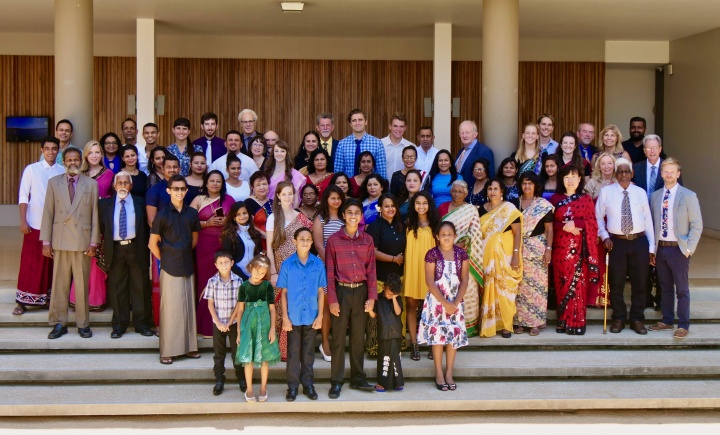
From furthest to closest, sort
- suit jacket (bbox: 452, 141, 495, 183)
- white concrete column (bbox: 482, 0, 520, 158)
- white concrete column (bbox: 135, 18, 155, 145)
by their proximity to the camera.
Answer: white concrete column (bbox: 135, 18, 155, 145)
white concrete column (bbox: 482, 0, 520, 158)
suit jacket (bbox: 452, 141, 495, 183)

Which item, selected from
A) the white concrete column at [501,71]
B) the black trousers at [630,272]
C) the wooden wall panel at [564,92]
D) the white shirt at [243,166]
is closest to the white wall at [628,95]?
the wooden wall panel at [564,92]

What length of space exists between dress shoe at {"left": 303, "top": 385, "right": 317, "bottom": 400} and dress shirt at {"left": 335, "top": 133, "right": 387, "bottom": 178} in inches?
105

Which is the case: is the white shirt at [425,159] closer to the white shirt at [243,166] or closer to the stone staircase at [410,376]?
the white shirt at [243,166]

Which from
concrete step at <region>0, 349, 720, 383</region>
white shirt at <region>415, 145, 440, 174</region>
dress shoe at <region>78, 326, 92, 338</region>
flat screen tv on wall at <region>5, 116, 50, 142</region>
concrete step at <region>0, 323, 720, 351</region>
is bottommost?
concrete step at <region>0, 349, 720, 383</region>

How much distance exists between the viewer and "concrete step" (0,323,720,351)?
6.81m

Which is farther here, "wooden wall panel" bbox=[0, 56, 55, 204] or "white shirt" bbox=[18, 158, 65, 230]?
"wooden wall panel" bbox=[0, 56, 55, 204]

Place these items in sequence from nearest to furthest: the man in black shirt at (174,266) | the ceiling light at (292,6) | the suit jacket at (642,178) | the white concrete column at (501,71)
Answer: the man in black shirt at (174,266), the suit jacket at (642,178), the white concrete column at (501,71), the ceiling light at (292,6)

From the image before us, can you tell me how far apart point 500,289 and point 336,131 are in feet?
20.8

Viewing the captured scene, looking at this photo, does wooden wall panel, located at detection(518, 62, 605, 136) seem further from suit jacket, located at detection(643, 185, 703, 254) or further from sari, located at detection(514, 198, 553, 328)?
sari, located at detection(514, 198, 553, 328)

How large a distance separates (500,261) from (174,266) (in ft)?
8.80

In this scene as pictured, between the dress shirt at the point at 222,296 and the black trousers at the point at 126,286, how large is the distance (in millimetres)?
1108

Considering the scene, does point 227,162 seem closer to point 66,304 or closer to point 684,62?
point 66,304

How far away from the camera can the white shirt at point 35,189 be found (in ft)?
24.0

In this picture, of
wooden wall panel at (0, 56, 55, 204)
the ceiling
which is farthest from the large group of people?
wooden wall panel at (0, 56, 55, 204)
